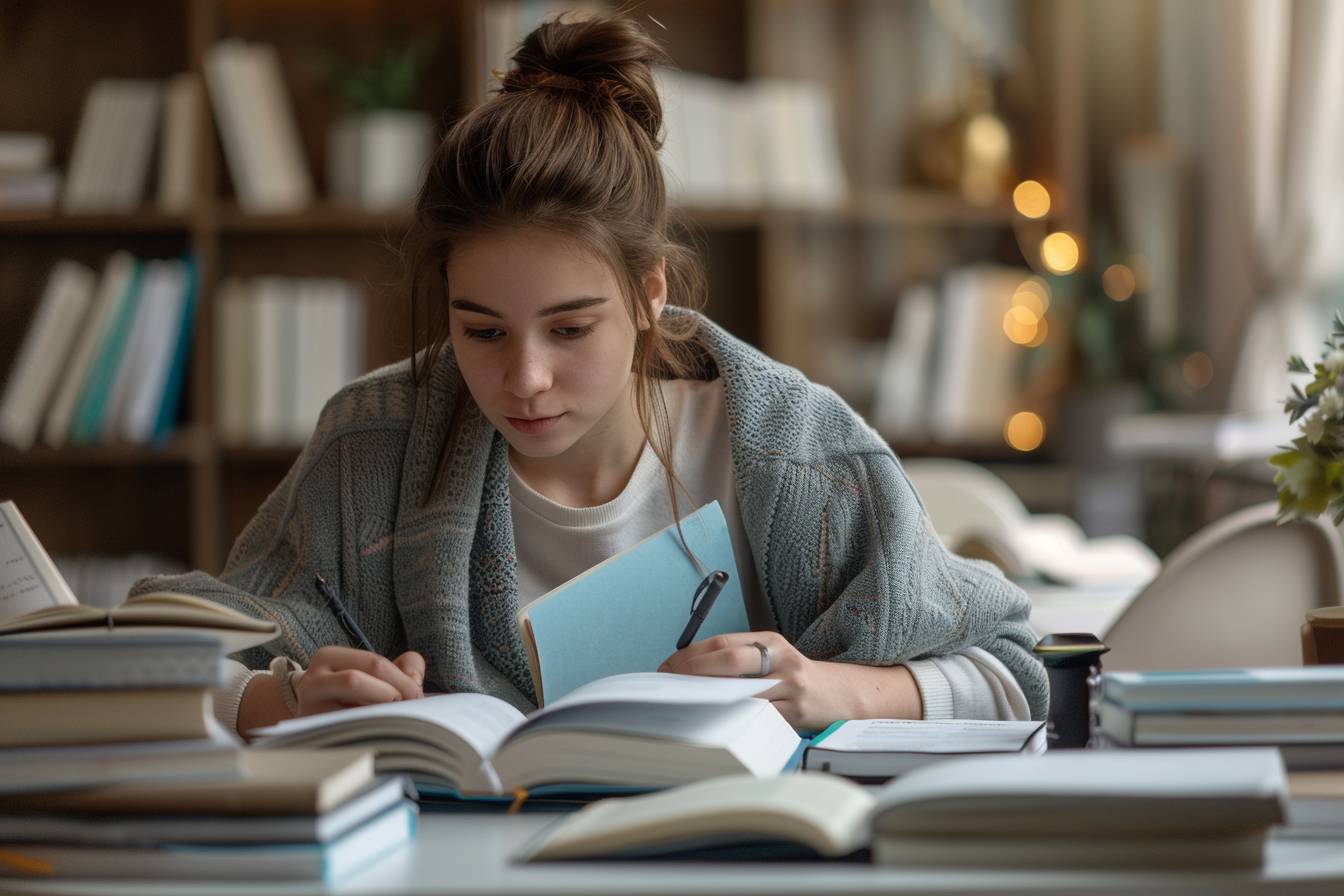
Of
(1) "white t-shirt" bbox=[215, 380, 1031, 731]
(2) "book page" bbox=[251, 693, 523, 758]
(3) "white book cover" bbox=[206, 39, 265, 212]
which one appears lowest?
(2) "book page" bbox=[251, 693, 523, 758]

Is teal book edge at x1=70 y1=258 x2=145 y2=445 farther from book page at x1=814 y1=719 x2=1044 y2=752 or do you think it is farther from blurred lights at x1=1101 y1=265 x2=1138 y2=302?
→ book page at x1=814 y1=719 x2=1044 y2=752

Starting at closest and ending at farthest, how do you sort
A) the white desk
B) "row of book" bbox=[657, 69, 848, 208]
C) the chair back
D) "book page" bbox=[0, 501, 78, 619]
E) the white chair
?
"book page" bbox=[0, 501, 78, 619]
the white chair
the white desk
the chair back
"row of book" bbox=[657, 69, 848, 208]

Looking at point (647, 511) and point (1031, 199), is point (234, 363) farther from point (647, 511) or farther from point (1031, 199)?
point (647, 511)

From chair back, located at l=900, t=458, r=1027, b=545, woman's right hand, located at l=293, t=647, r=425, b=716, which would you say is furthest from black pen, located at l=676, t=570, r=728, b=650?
chair back, located at l=900, t=458, r=1027, b=545

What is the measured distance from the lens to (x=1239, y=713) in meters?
0.91

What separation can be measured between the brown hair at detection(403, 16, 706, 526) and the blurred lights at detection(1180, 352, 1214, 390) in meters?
2.31

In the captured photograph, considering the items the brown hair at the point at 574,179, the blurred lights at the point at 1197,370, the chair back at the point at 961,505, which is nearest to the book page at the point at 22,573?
the brown hair at the point at 574,179

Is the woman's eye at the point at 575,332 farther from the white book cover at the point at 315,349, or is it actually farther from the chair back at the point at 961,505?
the white book cover at the point at 315,349

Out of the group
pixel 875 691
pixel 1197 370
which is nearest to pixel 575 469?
pixel 875 691

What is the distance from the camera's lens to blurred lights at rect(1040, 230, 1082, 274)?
3.42 metres

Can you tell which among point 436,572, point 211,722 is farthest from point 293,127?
point 211,722

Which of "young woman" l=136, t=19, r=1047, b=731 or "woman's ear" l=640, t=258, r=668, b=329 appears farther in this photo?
"woman's ear" l=640, t=258, r=668, b=329

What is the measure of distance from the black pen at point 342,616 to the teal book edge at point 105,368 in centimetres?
198

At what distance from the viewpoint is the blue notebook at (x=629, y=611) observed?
3.79 feet
